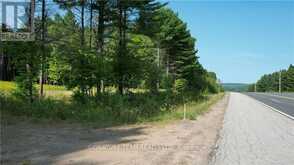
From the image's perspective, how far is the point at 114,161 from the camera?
24.9ft

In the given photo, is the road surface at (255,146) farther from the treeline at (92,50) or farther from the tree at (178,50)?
the tree at (178,50)

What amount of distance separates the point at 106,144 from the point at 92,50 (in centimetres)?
1339

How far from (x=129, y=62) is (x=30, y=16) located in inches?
348

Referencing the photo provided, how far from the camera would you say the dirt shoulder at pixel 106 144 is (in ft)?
25.5

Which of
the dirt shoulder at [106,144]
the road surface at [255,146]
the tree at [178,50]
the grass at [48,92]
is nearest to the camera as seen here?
the dirt shoulder at [106,144]

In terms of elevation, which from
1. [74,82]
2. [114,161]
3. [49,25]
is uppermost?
[49,25]

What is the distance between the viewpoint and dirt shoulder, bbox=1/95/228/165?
778 centimetres

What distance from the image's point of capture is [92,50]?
22.4 meters

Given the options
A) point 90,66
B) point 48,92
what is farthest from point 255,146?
point 48,92

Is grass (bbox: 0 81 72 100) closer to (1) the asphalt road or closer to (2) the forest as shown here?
(2) the forest

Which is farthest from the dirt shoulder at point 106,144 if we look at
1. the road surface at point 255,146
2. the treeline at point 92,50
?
the treeline at point 92,50

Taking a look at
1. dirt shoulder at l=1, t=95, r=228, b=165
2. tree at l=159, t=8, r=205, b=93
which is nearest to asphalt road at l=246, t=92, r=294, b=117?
tree at l=159, t=8, r=205, b=93

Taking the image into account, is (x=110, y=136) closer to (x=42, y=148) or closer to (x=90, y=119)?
(x=42, y=148)

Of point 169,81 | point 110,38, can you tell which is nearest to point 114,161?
point 110,38
